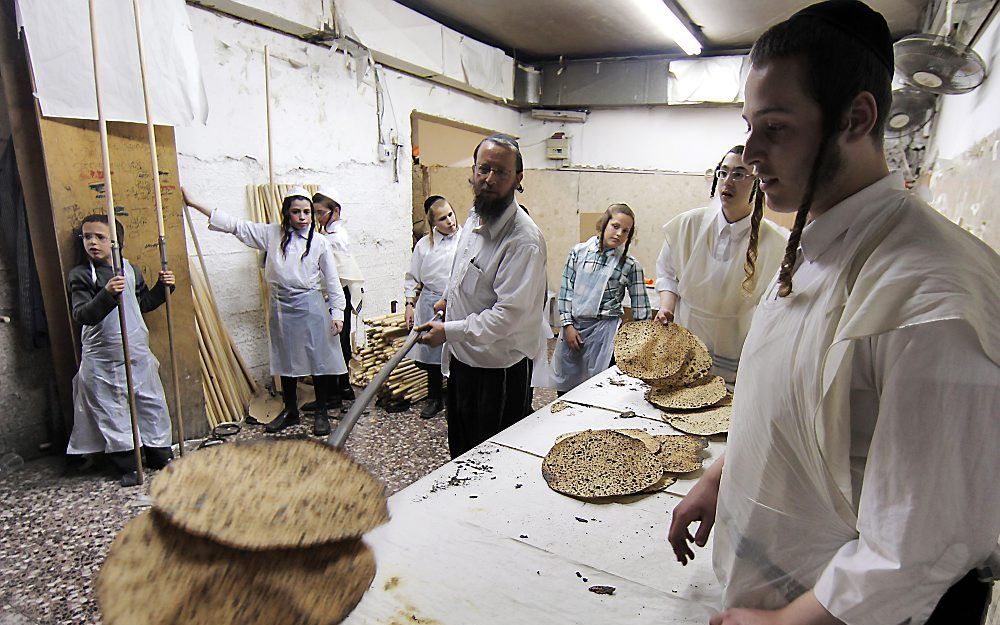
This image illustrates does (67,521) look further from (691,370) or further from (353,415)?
(691,370)

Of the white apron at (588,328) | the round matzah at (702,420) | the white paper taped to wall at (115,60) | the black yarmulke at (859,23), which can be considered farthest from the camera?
the white apron at (588,328)

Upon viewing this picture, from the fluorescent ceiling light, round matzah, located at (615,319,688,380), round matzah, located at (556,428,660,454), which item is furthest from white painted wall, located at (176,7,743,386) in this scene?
round matzah, located at (556,428,660,454)

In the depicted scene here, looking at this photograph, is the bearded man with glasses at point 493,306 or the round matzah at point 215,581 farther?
the bearded man with glasses at point 493,306

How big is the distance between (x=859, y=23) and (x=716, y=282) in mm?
1751

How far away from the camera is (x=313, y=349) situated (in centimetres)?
377

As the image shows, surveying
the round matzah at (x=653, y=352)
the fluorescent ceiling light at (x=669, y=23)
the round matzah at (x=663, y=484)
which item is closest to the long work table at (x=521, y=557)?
the round matzah at (x=663, y=484)

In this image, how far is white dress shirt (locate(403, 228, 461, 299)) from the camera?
403 cm

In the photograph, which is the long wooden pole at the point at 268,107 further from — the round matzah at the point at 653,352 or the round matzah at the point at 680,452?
the round matzah at the point at 680,452

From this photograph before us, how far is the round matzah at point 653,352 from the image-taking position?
2221mm

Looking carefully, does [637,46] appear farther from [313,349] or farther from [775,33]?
[775,33]

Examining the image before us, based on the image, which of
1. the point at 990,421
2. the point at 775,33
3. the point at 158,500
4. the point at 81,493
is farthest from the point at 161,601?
the point at 81,493

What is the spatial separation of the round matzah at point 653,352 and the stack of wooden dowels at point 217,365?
2704mm

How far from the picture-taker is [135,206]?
10.2 ft

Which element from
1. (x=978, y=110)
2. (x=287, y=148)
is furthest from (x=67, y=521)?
(x=978, y=110)
